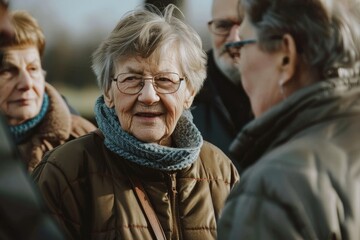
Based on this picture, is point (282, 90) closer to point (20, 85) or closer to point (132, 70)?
point (132, 70)

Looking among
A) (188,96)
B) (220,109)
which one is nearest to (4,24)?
(188,96)

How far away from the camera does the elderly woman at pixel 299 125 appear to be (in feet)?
8.57

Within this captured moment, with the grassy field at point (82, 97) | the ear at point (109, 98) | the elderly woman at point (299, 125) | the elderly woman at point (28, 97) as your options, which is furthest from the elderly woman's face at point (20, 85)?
the grassy field at point (82, 97)

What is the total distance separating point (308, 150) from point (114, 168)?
145 cm

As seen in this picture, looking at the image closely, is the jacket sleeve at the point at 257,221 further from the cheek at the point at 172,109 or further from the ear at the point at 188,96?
the ear at the point at 188,96

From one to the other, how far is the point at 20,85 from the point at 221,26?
3.90 ft

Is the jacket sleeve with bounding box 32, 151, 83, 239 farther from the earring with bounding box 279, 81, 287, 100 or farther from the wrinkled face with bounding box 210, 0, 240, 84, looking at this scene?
the wrinkled face with bounding box 210, 0, 240, 84

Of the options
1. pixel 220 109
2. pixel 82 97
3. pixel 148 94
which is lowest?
pixel 82 97

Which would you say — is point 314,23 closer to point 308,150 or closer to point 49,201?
point 308,150

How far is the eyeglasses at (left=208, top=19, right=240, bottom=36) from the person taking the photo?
5.07 meters

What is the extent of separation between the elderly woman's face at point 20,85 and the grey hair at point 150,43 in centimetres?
109

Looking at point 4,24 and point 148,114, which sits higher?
point 4,24

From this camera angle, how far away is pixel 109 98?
4.25 m

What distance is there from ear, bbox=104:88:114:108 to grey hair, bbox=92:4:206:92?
0.02 metres
